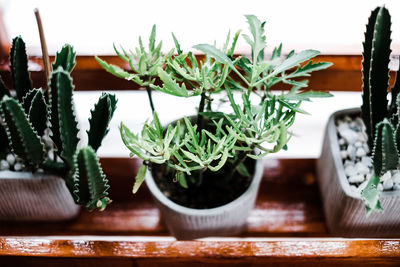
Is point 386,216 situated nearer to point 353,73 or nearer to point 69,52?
point 353,73

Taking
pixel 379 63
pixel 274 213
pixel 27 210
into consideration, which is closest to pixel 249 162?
pixel 274 213

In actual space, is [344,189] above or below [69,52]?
below

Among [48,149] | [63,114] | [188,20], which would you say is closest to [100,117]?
[63,114]

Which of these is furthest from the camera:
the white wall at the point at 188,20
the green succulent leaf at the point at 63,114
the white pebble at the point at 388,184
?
the white wall at the point at 188,20

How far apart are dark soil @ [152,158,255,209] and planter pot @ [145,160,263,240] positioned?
0.03 metres

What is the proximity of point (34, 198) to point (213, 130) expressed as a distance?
260 millimetres

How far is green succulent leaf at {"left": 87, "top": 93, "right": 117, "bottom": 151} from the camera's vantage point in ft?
1.67

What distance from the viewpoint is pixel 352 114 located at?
66cm

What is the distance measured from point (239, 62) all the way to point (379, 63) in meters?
0.16

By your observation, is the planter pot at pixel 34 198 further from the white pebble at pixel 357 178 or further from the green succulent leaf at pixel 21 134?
the white pebble at pixel 357 178

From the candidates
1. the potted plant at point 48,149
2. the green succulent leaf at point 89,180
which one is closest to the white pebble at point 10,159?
the potted plant at point 48,149

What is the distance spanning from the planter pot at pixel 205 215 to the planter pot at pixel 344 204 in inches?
4.0

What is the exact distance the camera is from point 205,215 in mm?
560

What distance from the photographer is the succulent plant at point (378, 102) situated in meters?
0.49
